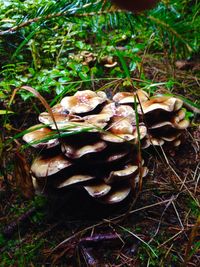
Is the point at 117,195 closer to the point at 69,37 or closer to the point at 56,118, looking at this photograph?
the point at 56,118

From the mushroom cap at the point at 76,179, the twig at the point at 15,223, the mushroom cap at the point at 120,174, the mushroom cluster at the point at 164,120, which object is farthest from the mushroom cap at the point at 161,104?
the twig at the point at 15,223

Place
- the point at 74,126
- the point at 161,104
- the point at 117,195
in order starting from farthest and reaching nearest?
the point at 161,104, the point at 117,195, the point at 74,126

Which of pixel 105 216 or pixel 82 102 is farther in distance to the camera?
pixel 82 102

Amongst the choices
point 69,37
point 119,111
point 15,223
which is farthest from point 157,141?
point 69,37

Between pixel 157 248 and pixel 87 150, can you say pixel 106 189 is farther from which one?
pixel 157 248

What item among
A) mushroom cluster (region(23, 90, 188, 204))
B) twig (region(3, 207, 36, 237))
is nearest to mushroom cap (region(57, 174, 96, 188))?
mushroom cluster (region(23, 90, 188, 204))

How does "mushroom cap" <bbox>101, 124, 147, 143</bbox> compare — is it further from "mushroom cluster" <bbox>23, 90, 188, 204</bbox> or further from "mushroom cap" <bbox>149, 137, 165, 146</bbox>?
"mushroom cap" <bbox>149, 137, 165, 146</bbox>

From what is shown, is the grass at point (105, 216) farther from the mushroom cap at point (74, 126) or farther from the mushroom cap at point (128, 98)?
the mushroom cap at point (128, 98)
